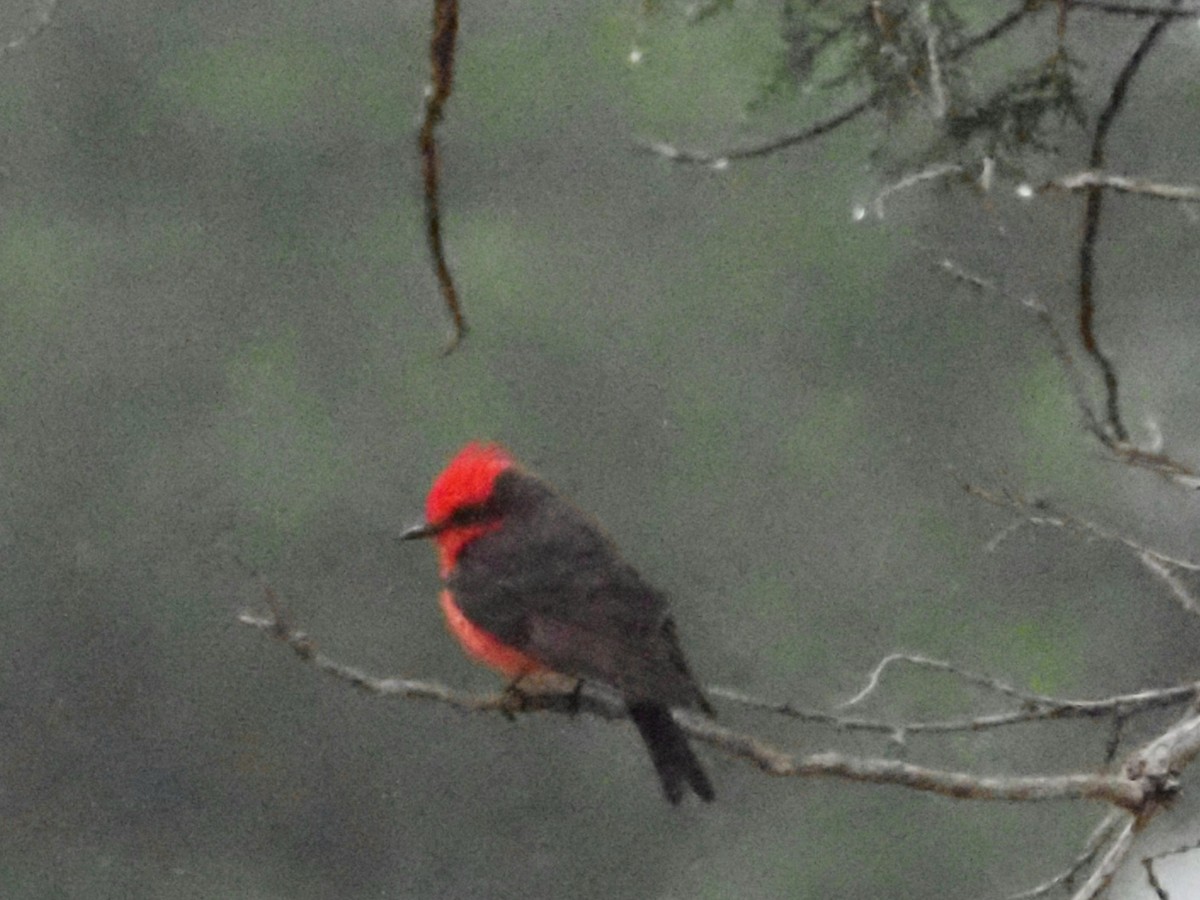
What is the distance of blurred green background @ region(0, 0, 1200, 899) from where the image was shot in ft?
27.7

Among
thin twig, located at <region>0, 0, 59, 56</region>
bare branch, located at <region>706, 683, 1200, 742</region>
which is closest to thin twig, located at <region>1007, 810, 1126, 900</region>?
bare branch, located at <region>706, 683, 1200, 742</region>

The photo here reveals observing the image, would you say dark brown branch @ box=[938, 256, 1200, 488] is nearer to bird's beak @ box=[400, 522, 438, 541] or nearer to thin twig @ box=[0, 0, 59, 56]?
bird's beak @ box=[400, 522, 438, 541]

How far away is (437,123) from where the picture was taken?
2287mm

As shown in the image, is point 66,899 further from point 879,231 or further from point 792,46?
point 792,46

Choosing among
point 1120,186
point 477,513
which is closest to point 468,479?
point 477,513

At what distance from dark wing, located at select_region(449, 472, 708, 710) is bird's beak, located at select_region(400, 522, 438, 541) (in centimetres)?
4

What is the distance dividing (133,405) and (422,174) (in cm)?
692

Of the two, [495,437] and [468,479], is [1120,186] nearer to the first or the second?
[468,479]

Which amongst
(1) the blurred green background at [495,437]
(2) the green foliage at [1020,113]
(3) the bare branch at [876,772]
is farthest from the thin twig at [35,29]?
(1) the blurred green background at [495,437]

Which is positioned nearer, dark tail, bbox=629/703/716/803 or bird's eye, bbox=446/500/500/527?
dark tail, bbox=629/703/716/803

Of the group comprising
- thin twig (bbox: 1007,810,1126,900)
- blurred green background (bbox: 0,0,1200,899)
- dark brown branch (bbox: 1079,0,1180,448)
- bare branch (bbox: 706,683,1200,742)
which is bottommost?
blurred green background (bbox: 0,0,1200,899)

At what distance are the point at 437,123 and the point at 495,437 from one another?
5.74 metres

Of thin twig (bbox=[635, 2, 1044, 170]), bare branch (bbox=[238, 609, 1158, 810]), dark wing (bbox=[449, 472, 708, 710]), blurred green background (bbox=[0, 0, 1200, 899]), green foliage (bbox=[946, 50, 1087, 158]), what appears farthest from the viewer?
blurred green background (bbox=[0, 0, 1200, 899])

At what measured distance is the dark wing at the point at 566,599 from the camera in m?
2.47
